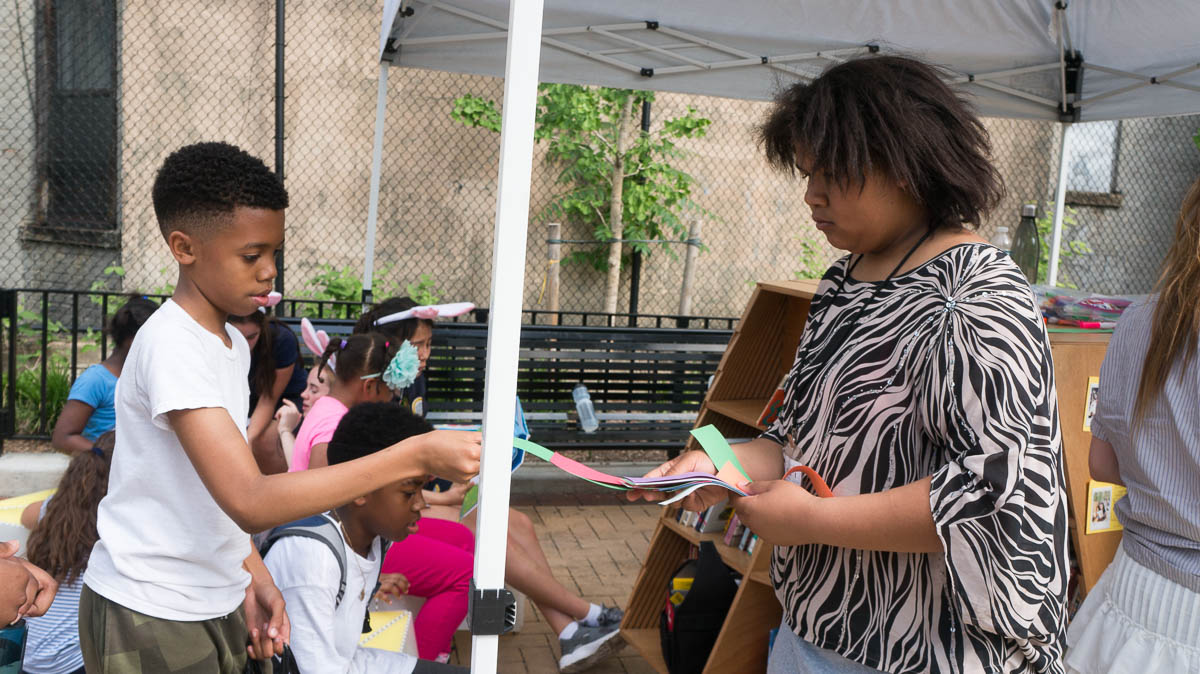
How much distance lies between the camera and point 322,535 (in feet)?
7.93

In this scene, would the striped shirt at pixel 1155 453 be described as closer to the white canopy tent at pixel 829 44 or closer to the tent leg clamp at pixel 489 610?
the tent leg clamp at pixel 489 610

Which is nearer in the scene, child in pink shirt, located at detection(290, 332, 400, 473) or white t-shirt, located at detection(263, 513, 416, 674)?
white t-shirt, located at detection(263, 513, 416, 674)

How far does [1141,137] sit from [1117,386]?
35.8 ft

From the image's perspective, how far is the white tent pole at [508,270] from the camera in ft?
4.55

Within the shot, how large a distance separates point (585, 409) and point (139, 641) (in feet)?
15.0

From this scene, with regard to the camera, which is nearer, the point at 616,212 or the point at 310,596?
the point at 310,596

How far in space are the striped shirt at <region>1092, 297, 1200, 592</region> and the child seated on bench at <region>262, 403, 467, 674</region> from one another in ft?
5.51

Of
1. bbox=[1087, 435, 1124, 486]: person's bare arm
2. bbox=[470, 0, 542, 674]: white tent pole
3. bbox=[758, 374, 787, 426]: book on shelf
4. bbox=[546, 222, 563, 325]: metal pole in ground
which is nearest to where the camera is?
bbox=[470, 0, 542, 674]: white tent pole

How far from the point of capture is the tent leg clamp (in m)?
1.42

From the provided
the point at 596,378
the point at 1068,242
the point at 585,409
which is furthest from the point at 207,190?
the point at 1068,242

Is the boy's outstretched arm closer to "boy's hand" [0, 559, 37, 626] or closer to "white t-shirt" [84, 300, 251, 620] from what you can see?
"white t-shirt" [84, 300, 251, 620]

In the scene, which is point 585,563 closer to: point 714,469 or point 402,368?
point 402,368

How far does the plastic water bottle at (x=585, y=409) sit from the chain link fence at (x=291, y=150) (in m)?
3.19

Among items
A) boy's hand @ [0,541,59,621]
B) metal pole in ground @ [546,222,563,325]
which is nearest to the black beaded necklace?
boy's hand @ [0,541,59,621]
